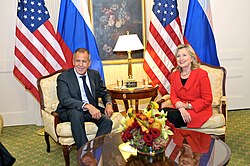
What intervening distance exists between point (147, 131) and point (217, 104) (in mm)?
2025

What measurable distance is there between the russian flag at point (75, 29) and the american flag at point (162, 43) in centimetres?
73

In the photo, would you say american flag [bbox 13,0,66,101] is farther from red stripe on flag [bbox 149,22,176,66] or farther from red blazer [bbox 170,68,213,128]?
red blazer [bbox 170,68,213,128]

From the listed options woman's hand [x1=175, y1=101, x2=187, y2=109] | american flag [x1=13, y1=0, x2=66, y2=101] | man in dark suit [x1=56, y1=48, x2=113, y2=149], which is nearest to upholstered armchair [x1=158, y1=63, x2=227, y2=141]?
woman's hand [x1=175, y1=101, x2=187, y2=109]

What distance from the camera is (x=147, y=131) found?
2.88 meters

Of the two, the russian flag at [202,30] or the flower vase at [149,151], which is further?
the russian flag at [202,30]

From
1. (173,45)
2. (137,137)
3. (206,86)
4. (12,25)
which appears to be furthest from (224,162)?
(12,25)

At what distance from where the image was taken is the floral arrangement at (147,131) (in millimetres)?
2885

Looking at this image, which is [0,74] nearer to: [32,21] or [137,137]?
[32,21]

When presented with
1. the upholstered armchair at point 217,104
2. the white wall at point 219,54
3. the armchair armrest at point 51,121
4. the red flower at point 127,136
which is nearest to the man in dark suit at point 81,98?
the armchair armrest at point 51,121

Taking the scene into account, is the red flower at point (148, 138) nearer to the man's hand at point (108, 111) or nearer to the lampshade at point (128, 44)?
the man's hand at point (108, 111)

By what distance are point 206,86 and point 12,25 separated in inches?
122

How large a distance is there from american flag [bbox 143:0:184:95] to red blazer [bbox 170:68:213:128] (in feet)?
3.40

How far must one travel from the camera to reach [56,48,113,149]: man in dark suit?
4074 millimetres

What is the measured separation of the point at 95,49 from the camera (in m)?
5.29
